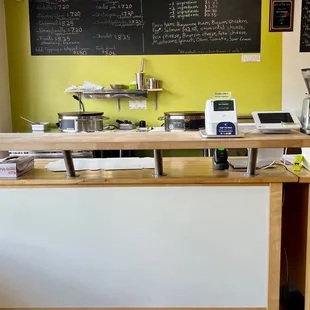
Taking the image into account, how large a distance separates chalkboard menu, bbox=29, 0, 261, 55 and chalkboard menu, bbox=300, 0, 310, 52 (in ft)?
1.44

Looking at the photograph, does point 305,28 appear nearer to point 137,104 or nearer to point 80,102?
point 137,104

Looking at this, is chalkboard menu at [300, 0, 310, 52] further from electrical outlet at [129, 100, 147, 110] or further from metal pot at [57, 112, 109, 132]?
metal pot at [57, 112, 109, 132]

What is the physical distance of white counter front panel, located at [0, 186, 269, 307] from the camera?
1.82 metres

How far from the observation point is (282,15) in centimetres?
414

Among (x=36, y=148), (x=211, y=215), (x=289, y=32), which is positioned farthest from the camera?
(x=289, y=32)

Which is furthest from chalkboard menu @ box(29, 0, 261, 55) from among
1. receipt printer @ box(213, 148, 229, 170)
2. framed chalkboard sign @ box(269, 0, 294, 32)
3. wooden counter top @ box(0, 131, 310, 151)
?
wooden counter top @ box(0, 131, 310, 151)

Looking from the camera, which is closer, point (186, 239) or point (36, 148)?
Answer: point (36, 148)

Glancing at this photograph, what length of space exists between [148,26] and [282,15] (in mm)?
1384

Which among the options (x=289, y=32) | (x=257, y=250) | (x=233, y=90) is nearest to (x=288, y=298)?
(x=257, y=250)

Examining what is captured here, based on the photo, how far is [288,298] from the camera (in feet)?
6.86

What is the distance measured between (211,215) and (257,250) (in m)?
0.27

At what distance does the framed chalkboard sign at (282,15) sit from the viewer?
413cm

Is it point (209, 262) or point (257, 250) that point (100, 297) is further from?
point (257, 250)

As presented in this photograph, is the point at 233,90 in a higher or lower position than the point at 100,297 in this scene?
higher
